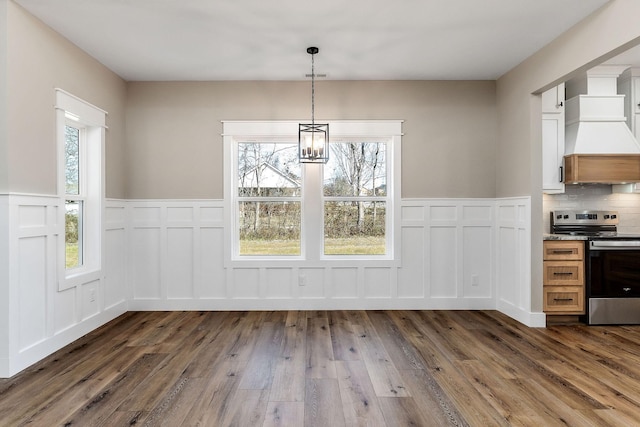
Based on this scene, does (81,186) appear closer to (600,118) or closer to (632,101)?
(600,118)

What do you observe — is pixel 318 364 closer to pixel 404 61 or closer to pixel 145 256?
pixel 145 256

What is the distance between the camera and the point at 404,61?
13.1 feet

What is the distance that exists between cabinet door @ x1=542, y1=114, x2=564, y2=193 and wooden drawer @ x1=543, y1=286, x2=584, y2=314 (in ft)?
3.54

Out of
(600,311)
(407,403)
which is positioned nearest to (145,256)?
(407,403)

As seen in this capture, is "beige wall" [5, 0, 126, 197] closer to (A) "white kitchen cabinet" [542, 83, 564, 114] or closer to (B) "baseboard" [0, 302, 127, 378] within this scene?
(B) "baseboard" [0, 302, 127, 378]

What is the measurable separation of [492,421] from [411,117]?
11.2 feet

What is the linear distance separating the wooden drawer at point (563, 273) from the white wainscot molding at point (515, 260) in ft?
0.69

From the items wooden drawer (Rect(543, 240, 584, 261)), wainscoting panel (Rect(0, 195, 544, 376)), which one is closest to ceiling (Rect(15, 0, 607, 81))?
wainscoting panel (Rect(0, 195, 544, 376))

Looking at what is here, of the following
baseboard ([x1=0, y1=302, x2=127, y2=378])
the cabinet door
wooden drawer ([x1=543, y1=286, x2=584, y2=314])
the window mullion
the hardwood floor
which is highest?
the cabinet door

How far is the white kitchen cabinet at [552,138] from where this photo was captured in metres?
4.16

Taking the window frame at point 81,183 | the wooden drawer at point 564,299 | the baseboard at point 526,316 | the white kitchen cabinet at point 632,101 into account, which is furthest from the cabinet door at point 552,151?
the window frame at point 81,183

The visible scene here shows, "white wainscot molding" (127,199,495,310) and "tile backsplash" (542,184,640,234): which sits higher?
"tile backsplash" (542,184,640,234)

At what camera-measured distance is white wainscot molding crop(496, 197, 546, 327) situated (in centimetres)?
395

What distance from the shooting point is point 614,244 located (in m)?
3.95
